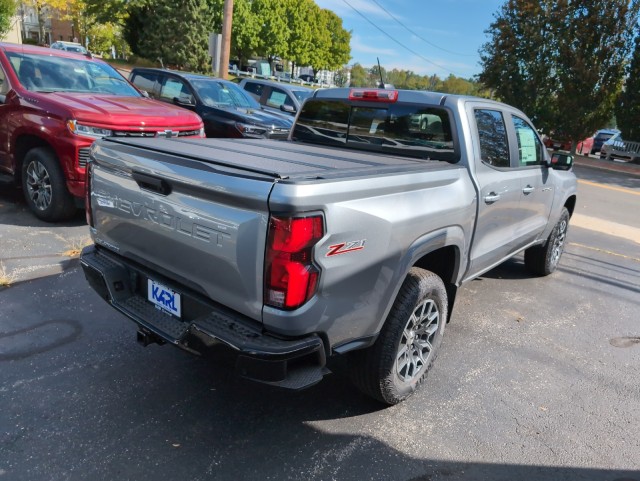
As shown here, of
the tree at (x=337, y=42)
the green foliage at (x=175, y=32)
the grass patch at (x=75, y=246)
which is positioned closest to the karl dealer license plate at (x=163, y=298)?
the grass patch at (x=75, y=246)

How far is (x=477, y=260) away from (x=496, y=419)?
1.20 m

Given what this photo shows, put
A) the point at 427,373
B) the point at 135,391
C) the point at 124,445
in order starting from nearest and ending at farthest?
the point at 124,445, the point at 135,391, the point at 427,373

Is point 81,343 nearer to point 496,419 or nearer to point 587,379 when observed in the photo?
point 496,419

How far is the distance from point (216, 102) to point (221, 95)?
35cm

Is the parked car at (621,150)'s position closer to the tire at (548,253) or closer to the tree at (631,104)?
the tree at (631,104)

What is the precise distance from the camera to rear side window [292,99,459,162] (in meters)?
3.71

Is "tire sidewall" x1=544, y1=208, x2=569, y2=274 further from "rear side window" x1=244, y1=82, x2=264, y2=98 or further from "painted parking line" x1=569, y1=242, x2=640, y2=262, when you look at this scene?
"rear side window" x1=244, y1=82, x2=264, y2=98

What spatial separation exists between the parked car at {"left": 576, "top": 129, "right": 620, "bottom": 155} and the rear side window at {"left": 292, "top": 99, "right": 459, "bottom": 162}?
72.0 feet

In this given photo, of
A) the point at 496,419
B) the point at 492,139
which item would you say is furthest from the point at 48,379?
the point at 492,139

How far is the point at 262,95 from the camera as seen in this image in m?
13.3

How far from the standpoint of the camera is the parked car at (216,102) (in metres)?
9.27

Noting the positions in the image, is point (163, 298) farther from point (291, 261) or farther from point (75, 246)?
point (75, 246)

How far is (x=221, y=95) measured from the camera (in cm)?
1020

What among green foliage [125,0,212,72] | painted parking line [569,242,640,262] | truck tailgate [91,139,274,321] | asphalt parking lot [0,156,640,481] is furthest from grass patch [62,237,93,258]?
green foliage [125,0,212,72]
